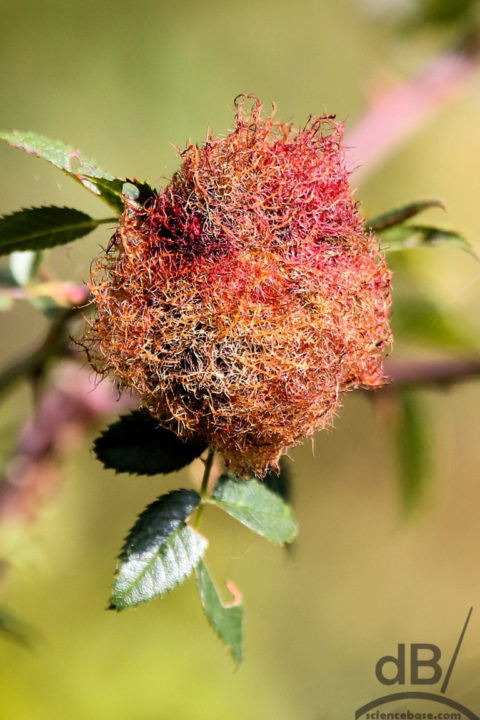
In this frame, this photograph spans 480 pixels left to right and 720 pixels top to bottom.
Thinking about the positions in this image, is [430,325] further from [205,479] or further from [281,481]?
[205,479]

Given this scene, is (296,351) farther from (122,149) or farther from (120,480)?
(122,149)

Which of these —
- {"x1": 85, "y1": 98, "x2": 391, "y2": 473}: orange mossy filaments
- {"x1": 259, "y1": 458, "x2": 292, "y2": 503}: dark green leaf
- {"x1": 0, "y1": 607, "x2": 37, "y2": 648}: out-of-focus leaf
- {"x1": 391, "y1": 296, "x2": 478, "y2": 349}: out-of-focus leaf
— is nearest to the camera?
{"x1": 85, "y1": 98, "x2": 391, "y2": 473}: orange mossy filaments

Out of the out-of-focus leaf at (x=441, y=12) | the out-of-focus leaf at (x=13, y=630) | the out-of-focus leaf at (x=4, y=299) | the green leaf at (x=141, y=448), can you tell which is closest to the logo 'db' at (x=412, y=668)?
the out-of-focus leaf at (x=13, y=630)

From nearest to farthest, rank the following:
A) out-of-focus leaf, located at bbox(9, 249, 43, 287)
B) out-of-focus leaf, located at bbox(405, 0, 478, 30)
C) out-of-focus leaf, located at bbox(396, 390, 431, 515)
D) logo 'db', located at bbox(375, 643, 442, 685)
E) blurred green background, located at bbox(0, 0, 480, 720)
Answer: out-of-focus leaf, located at bbox(9, 249, 43, 287) → logo 'db', located at bbox(375, 643, 442, 685) → out-of-focus leaf, located at bbox(396, 390, 431, 515) → out-of-focus leaf, located at bbox(405, 0, 478, 30) → blurred green background, located at bbox(0, 0, 480, 720)

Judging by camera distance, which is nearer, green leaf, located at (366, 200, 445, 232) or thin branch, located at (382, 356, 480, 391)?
green leaf, located at (366, 200, 445, 232)

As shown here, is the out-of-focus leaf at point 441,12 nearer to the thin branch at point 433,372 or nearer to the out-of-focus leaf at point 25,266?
the thin branch at point 433,372

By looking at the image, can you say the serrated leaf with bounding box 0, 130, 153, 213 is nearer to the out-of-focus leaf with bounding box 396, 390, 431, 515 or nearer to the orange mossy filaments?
the orange mossy filaments

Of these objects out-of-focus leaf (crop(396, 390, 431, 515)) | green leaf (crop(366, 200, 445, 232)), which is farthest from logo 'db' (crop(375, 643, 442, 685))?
green leaf (crop(366, 200, 445, 232))
